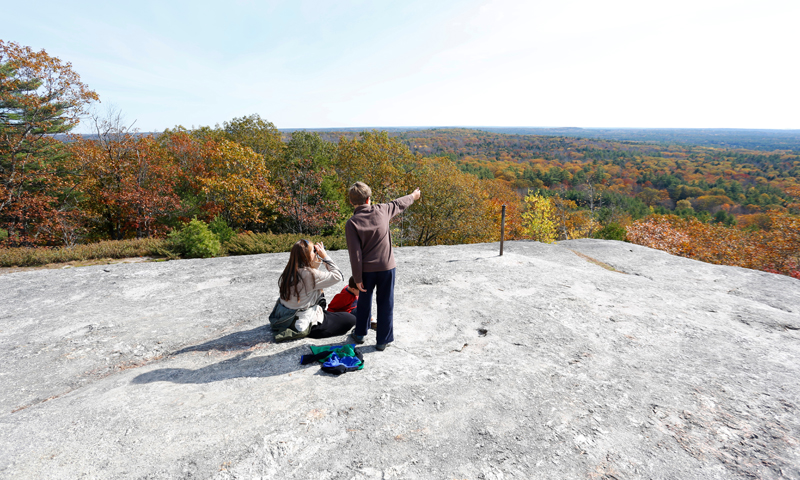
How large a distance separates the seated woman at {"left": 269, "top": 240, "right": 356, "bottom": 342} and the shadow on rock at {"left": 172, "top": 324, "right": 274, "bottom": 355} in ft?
1.57

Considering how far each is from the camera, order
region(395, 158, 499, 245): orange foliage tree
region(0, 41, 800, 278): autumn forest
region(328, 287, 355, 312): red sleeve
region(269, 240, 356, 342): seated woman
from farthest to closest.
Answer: region(395, 158, 499, 245): orange foliage tree
region(0, 41, 800, 278): autumn forest
region(328, 287, 355, 312): red sleeve
region(269, 240, 356, 342): seated woman

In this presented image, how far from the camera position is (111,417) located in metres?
3.27

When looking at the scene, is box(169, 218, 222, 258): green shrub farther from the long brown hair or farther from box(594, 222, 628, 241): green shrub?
box(594, 222, 628, 241): green shrub

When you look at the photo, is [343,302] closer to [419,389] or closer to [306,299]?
[306,299]

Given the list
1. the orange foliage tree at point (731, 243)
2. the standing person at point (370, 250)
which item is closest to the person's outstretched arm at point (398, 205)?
the standing person at point (370, 250)

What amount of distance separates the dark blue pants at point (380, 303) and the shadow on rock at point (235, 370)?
2.57 ft

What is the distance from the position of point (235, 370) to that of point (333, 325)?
130 centimetres

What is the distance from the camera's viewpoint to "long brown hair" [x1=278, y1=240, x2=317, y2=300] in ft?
14.1

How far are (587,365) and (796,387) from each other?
7.43 feet

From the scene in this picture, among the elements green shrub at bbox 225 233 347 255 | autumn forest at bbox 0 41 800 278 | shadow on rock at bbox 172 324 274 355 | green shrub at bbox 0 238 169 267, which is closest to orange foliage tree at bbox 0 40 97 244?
autumn forest at bbox 0 41 800 278

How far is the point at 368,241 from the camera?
411 centimetres

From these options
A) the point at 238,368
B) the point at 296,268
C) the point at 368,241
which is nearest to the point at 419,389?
the point at 368,241

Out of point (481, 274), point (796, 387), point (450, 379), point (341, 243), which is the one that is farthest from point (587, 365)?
point (341, 243)

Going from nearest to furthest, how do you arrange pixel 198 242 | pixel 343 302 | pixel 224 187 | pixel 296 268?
pixel 296 268
pixel 343 302
pixel 198 242
pixel 224 187
